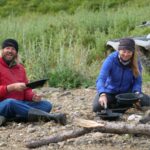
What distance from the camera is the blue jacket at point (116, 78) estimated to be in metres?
7.88

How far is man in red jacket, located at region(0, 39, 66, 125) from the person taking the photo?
23.5ft

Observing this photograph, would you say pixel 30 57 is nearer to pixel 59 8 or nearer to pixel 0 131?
pixel 0 131

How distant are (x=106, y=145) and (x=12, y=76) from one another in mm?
2046

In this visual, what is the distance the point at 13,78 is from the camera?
7.57m

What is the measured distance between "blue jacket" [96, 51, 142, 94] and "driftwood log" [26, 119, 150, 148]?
193 cm

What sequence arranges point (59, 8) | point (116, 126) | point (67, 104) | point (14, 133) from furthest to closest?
point (59, 8)
point (67, 104)
point (14, 133)
point (116, 126)

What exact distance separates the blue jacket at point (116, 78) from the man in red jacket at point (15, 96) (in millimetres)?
831

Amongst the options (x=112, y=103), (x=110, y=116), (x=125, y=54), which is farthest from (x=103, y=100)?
(x=125, y=54)

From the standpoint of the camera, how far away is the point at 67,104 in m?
8.80

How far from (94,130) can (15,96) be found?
1.97 metres

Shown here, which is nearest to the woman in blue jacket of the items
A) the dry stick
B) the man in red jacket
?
the man in red jacket

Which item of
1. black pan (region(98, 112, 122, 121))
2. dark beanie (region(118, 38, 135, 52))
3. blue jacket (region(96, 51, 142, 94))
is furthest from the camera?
blue jacket (region(96, 51, 142, 94))

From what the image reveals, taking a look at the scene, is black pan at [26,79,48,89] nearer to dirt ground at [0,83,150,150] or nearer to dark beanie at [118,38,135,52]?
dirt ground at [0,83,150,150]

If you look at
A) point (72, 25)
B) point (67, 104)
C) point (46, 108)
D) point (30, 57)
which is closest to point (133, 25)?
point (72, 25)
